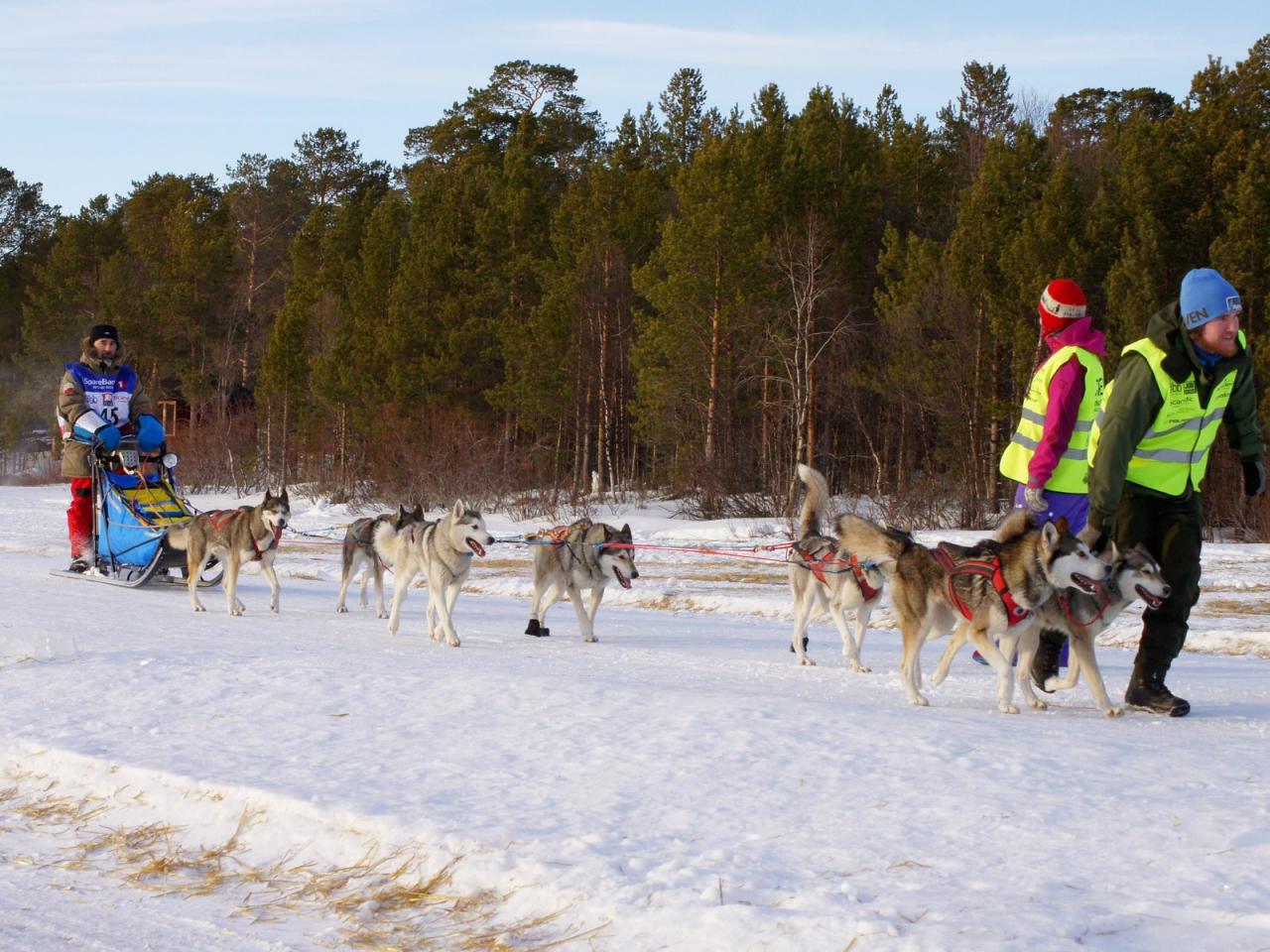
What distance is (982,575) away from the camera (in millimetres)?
5590

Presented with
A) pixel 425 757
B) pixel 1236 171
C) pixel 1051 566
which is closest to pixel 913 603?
pixel 1051 566

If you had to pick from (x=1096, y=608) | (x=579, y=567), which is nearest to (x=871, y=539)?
(x=1096, y=608)

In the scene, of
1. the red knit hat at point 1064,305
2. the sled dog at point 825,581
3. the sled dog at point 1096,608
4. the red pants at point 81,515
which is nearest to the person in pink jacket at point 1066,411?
the red knit hat at point 1064,305

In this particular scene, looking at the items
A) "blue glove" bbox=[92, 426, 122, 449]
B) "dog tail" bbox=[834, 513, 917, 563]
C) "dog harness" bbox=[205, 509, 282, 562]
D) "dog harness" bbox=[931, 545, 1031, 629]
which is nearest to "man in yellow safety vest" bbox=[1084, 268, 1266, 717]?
"dog harness" bbox=[931, 545, 1031, 629]

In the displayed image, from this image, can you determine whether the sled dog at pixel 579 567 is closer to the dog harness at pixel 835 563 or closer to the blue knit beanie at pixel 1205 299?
the dog harness at pixel 835 563

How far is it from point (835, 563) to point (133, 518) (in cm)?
663

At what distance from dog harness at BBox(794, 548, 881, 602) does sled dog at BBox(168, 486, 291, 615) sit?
4.21 m

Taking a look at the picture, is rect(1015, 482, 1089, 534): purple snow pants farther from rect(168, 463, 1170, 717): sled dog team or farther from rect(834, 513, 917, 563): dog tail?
rect(834, 513, 917, 563): dog tail

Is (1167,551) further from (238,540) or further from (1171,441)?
(238,540)

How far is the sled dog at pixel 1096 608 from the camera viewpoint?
527 cm

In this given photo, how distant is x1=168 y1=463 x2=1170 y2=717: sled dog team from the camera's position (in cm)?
543

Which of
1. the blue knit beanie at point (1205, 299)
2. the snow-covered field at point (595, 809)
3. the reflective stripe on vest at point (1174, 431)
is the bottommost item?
the snow-covered field at point (595, 809)

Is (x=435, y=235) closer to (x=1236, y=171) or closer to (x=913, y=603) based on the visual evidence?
(x=1236, y=171)

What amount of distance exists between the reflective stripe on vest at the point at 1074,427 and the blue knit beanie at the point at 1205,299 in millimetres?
Result: 850
